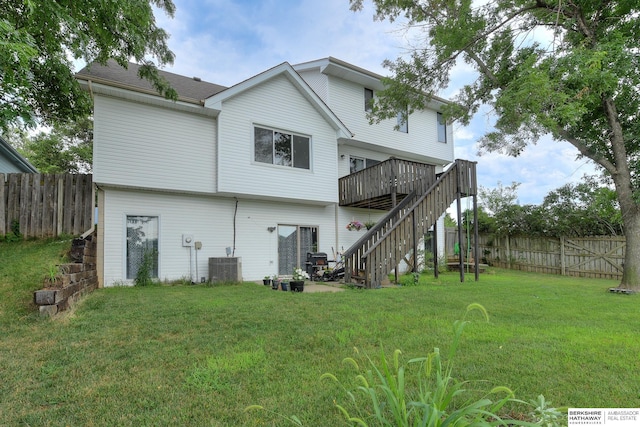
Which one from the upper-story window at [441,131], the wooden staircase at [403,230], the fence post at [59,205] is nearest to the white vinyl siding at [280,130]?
the wooden staircase at [403,230]

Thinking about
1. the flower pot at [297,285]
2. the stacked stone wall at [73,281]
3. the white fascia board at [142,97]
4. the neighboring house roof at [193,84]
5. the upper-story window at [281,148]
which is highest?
the neighboring house roof at [193,84]

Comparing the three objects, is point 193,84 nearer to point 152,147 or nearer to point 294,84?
point 294,84

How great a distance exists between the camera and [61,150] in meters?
19.0

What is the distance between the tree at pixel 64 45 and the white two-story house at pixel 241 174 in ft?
2.59

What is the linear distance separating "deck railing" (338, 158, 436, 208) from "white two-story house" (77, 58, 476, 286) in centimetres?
4

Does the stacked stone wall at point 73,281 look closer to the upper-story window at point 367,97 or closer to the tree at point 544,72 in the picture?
the tree at point 544,72

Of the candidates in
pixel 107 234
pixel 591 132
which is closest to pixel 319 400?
pixel 107 234

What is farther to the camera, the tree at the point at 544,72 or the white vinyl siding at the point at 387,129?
the white vinyl siding at the point at 387,129

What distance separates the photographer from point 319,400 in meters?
2.19

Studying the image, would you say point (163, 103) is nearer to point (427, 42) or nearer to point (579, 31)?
point (427, 42)

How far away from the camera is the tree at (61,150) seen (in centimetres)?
1858

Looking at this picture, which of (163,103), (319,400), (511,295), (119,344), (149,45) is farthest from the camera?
(163,103)

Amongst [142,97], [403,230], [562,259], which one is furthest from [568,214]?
[142,97]

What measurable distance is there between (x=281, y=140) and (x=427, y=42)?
575cm
